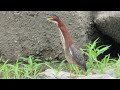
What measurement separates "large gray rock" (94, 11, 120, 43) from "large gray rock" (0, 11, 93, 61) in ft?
0.46

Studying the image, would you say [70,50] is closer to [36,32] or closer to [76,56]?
[76,56]

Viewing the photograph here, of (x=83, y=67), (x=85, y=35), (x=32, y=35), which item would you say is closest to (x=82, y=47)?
(x=85, y=35)

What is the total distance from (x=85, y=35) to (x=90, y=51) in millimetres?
690

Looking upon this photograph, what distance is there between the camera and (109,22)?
8.25m

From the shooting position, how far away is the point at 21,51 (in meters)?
8.28

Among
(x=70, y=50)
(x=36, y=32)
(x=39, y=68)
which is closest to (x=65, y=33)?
(x=70, y=50)

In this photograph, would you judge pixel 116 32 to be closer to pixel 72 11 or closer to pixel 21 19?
pixel 72 11

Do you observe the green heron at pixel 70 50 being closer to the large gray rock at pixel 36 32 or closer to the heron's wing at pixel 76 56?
the heron's wing at pixel 76 56

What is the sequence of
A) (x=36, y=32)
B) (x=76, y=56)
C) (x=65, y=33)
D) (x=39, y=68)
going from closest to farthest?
(x=65, y=33)
(x=76, y=56)
(x=39, y=68)
(x=36, y=32)

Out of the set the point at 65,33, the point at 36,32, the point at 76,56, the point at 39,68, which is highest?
the point at 36,32

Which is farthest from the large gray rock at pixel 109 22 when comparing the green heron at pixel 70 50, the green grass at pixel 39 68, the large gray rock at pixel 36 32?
the green heron at pixel 70 50

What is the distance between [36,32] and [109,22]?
107 cm

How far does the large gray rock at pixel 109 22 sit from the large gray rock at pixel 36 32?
0.46 ft

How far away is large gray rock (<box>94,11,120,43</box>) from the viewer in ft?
26.9
